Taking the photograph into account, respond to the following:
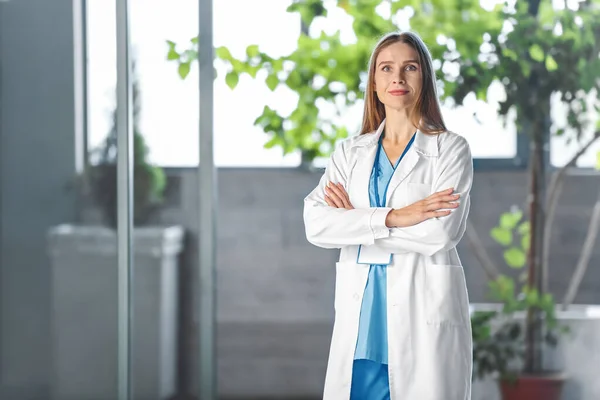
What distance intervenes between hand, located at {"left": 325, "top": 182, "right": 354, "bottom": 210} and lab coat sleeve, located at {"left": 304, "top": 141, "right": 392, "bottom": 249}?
2 centimetres

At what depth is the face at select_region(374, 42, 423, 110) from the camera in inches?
69.0

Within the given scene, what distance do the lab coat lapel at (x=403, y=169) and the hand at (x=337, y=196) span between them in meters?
0.09

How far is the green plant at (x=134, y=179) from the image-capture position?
3531 millimetres

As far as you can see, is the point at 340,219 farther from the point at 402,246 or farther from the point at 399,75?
the point at 399,75

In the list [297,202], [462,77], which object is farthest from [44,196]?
[462,77]

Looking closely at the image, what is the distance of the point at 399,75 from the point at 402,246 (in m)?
0.36

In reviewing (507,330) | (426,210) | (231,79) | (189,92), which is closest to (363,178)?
(426,210)

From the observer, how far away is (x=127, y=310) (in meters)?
2.75

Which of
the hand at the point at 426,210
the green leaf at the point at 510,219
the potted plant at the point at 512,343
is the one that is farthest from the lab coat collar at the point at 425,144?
the green leaf at the point at 510,219

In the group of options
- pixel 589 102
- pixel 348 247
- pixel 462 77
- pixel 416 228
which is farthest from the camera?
pixel 589 102

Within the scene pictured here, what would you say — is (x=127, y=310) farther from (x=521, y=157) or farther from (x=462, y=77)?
(x=521, y=157)

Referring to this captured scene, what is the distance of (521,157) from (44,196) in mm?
2098

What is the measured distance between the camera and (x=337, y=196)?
5.95ft

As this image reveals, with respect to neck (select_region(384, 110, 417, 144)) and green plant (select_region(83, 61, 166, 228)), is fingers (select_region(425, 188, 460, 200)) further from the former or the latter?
green plant (select_region(83, 61, 166, 228))
